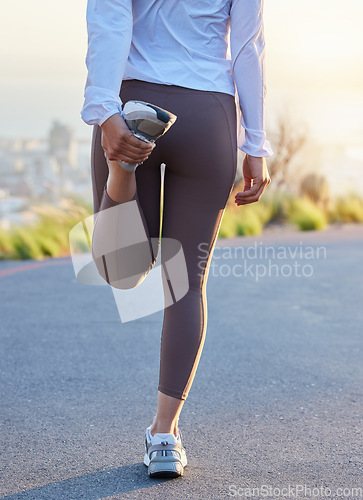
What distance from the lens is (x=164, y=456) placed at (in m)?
2.08

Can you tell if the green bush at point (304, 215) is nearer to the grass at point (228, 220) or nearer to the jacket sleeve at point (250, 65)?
the grass at point (228, 220)

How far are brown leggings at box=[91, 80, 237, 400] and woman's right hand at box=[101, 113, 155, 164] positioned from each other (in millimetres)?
171

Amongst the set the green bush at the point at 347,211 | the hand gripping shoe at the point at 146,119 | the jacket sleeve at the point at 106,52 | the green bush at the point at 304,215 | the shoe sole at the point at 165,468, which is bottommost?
the green bush at the point at 347,211

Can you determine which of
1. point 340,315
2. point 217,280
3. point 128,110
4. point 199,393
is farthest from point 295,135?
point 128,110

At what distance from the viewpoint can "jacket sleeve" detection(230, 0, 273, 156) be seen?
6.59ft

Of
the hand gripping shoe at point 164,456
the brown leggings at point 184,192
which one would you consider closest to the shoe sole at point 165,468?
the hand gripping shoe at point 164,456

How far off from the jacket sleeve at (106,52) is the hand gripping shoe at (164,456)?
0.96m

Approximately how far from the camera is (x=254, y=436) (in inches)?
97.4

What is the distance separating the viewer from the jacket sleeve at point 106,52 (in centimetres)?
184

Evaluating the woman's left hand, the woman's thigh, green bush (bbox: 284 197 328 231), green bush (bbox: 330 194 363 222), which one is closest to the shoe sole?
the woman's thigh

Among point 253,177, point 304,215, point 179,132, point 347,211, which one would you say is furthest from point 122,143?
point 347,211

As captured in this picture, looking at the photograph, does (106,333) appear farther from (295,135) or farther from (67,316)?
(295,135)

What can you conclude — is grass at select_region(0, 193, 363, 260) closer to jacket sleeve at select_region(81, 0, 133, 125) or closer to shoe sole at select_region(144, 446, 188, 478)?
shoe sole at select_region(144, 446, 188, 478)

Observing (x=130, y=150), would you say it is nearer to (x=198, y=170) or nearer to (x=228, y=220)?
(x=198, y=170)
